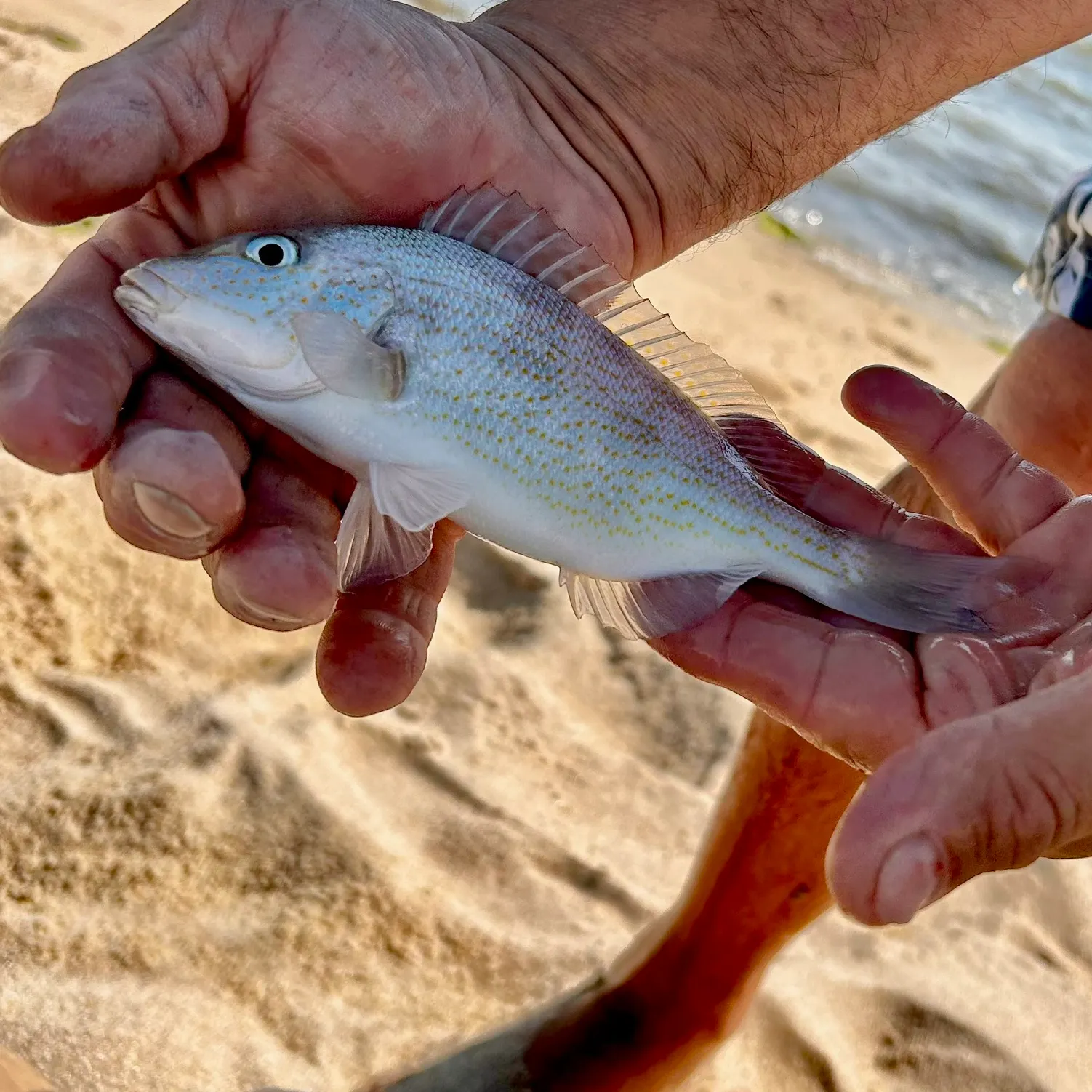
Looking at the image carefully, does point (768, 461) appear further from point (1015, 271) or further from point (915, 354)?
point (1015, 271)

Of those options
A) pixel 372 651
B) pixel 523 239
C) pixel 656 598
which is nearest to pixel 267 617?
pixel 372 651

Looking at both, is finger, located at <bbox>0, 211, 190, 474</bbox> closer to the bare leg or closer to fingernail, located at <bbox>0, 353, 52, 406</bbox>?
fingernail, located at <bbox>0, 353, 52, 406</bbox>

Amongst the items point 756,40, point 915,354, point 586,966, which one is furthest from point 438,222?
point 915,354

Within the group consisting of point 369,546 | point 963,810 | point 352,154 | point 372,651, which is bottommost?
point 372,651

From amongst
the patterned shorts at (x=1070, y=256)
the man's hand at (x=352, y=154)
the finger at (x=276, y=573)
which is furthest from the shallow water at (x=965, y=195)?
the finger at (x=276, y=573)

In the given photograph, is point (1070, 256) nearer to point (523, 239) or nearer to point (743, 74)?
point (743, 74)

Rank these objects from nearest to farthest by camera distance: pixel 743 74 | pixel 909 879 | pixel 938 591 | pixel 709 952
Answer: pixel 909 879
pixel 938 591
pixel 709 952
pixel 743 74

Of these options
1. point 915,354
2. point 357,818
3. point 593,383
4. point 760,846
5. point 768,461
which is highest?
point 593,383
